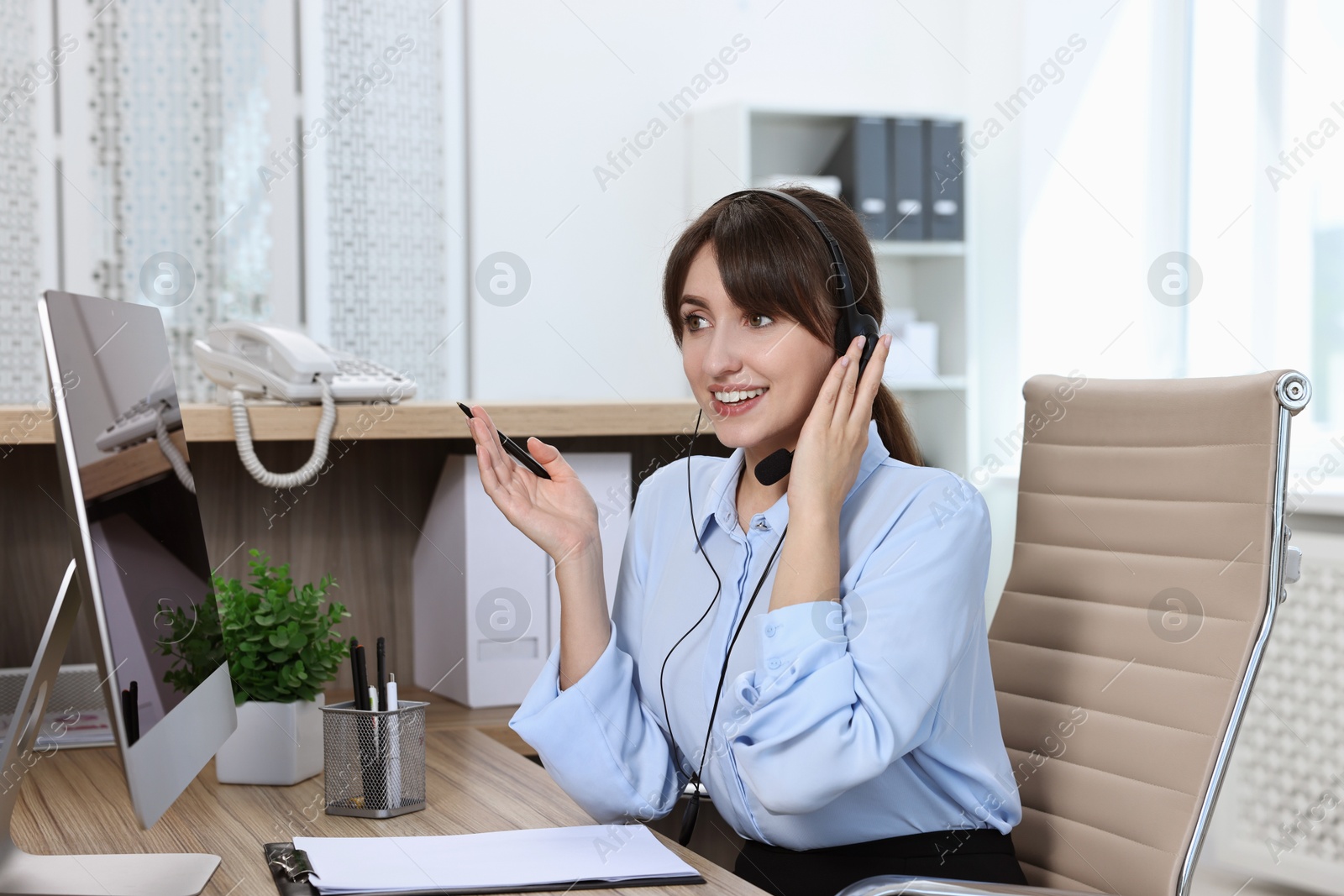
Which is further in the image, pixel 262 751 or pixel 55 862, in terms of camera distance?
pixel 262 751

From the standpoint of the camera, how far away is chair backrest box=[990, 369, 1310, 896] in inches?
45.7

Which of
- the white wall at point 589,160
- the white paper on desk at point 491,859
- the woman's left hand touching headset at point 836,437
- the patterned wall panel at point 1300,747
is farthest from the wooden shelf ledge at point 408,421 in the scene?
the white wall at point 589,160

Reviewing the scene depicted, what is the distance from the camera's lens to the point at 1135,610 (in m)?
1.24

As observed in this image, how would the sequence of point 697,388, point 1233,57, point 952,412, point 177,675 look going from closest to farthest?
point 177,675 < point 697,388 < point 1233,57 < point 952,412

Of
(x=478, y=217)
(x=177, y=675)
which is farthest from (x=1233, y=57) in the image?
(x=177, y=675)

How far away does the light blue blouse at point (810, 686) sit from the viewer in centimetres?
101

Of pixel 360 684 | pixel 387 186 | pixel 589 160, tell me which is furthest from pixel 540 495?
pixel 589 160

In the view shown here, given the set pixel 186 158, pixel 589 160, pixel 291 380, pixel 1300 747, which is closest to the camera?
pixel 291 380

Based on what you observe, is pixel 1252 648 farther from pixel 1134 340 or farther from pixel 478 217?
pixel 478 217

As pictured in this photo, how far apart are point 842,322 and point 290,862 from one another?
0.67 metres

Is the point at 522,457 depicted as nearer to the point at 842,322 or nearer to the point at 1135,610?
the point at 842,322

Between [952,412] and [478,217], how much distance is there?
1543 millimetres

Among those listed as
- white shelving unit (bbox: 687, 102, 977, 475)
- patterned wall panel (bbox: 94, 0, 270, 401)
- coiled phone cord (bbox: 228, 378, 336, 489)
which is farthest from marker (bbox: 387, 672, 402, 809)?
white shelving unit (bbox: 687, 102, 977, 475)

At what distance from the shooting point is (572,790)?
3.77 ft
